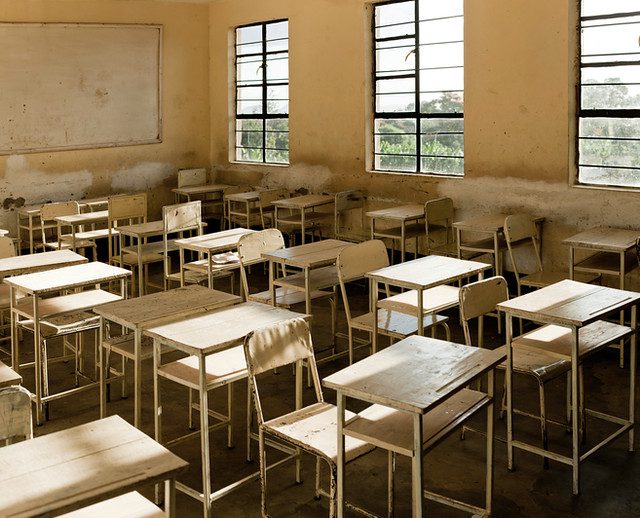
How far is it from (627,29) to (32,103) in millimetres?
6095

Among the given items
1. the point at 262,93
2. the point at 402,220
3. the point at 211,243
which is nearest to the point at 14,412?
the point at 211,243

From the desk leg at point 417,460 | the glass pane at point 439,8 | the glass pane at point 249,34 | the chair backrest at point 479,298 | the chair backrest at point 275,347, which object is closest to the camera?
the desk leg at point 417,460

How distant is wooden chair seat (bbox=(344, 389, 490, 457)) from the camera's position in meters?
3.09

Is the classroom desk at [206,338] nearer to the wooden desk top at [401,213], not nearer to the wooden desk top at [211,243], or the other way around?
the wooden desk top at [211,243]

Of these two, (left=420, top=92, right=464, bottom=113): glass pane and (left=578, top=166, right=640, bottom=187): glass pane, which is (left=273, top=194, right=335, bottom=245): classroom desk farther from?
(left=578, top=166, right=640, bottom=187): glass pane

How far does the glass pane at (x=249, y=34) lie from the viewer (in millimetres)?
9891

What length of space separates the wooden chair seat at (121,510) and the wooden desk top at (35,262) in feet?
9.61

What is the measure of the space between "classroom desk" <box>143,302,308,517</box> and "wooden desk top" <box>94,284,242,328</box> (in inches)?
2.9

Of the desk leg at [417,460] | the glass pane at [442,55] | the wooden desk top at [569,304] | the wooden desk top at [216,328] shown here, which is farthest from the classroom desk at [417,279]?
the glass pane at [442,55]

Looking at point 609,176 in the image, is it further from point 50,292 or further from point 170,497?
point 170,497

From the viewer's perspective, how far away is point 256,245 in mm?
5828

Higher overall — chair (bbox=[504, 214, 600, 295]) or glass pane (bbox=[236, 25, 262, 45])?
glass pane (bbox=[236, 25, 262, 45])

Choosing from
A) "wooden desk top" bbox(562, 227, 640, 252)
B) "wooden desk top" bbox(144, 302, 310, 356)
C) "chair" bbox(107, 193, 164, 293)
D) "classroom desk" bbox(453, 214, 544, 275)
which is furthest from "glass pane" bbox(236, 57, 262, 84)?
"wooden desk top" bbox(144, 302, 310, 356)

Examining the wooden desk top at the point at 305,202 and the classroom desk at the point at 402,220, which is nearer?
the classroom desk at the point at 402,220
